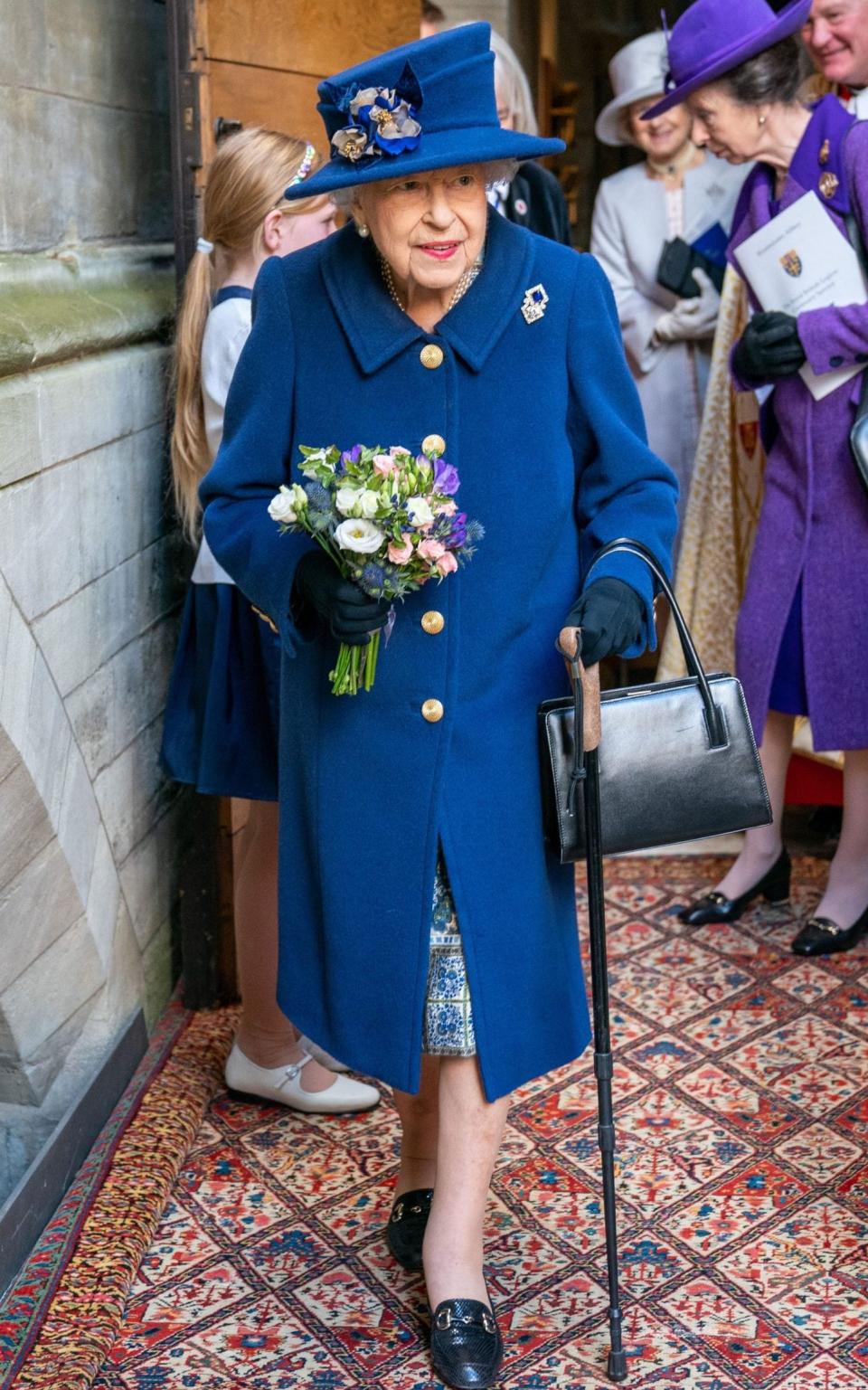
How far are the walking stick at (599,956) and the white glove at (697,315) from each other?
8.75 feet

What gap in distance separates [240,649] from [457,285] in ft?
3.37

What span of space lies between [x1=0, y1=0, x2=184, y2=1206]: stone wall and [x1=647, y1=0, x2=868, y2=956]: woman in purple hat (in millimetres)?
1218

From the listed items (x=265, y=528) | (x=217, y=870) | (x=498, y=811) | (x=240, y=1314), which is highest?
(x=265, y=528)

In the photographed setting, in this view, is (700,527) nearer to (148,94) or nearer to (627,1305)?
(148,94)

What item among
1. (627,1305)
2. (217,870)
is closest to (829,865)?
(217,870)

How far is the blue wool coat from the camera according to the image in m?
2.42

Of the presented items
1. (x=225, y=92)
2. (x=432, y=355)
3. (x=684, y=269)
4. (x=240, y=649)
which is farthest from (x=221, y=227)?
(x=684, y=269)

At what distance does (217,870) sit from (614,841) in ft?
4.71

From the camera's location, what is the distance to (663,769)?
251 cm

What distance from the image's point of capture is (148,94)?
3.74 m

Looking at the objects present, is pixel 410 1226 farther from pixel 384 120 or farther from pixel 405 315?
pixel 384 120

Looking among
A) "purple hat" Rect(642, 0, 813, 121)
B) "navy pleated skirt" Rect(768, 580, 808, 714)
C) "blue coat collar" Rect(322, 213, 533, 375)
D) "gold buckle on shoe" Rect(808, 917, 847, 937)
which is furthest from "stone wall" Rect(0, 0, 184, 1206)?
"gold buckle on shoe" Rect(808, 917, 847, 937)

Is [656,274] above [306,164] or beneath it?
beneath

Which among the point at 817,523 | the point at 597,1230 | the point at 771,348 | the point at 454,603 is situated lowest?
the point at 597,1230
